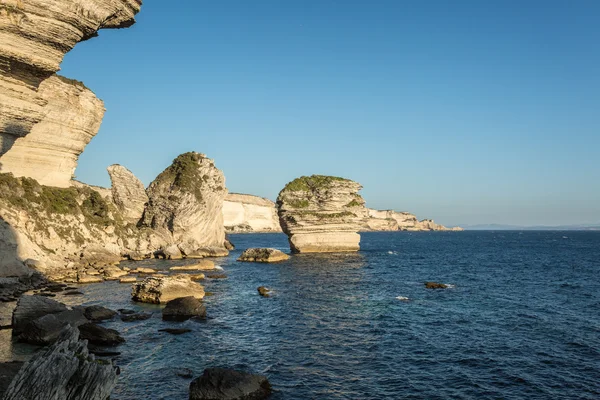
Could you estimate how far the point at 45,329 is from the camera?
20.1 meters

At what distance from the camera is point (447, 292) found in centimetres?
3859

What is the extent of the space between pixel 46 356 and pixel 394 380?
45.2 ft

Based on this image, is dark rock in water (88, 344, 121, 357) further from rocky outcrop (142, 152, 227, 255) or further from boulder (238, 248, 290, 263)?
rocky outcrop (142, 152, 227, 255)

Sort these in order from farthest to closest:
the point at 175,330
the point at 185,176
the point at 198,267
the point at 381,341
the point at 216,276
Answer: the point at 185,176 < the point at 198,267 < the point at 216,276 < the point at 175,330 < the point at 381,341

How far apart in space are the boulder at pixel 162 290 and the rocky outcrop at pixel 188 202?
1586 inches

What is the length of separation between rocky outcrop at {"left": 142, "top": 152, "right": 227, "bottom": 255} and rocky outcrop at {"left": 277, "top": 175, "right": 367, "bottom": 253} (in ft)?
49.7

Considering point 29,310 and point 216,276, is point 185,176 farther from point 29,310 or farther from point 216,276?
point 29,310

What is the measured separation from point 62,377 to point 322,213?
219 ft

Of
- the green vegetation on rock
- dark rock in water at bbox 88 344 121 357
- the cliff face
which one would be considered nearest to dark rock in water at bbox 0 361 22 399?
dark rock in water at bbox 88 344 121 357

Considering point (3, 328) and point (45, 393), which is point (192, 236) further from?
point (45, 393)

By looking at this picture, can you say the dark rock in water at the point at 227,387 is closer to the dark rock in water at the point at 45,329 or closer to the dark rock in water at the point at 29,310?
the dark rock in water at the point at 45,329

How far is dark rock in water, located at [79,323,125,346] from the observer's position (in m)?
21.2

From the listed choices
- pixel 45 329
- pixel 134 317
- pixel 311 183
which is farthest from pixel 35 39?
pixel 311 183

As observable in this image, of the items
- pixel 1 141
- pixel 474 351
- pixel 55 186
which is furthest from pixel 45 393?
pixel 55 186
